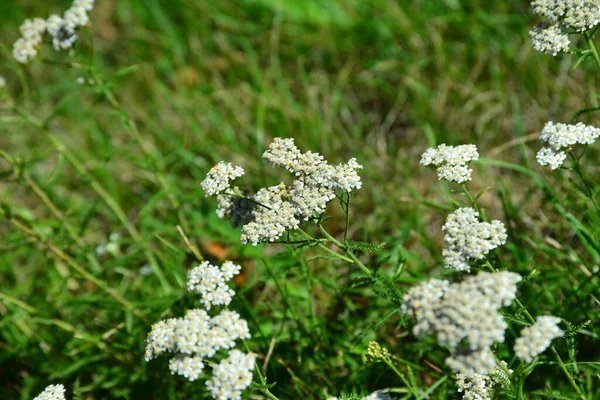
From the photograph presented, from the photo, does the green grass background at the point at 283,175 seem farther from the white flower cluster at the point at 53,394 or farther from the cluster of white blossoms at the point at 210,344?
the white flower cluster at the point at 53,394

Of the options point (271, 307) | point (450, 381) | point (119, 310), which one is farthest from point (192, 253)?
point (450, 381)

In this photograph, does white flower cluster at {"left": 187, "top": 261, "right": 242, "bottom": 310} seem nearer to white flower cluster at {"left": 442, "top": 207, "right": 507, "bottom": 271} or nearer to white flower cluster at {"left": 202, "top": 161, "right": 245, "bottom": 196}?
white flower cluster at {"left": 202, "top": 161, "right": 245, "bottom": 196}

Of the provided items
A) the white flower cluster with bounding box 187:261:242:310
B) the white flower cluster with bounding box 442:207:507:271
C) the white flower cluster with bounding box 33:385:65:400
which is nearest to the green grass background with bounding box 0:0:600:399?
the white flower cluster with bounding box 442:207:507:271

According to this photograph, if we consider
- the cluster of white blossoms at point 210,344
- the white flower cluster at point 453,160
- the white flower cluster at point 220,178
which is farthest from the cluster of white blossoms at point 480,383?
the white flower cluster at point 220,178

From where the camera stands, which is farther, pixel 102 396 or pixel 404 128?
pixel 404 128

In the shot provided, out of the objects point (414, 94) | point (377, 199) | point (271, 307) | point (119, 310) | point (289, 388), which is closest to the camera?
point (289, 388)

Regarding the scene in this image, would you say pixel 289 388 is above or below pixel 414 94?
below

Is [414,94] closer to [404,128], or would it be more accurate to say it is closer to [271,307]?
[404,128]

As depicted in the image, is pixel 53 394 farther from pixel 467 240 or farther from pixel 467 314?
pixel 467 240
